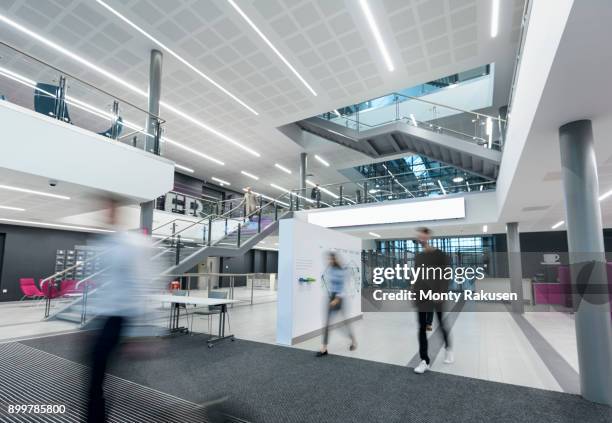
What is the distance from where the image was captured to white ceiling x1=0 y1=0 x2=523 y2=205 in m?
7.05

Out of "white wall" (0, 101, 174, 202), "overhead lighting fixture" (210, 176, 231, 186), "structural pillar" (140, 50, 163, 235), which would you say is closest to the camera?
"white wall" (0, 101, 174, 202)

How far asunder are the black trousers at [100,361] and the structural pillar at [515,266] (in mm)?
11132

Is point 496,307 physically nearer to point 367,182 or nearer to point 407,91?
point 367,182

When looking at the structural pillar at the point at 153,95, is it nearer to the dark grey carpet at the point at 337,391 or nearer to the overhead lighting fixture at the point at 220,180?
the dark grey carpet at the point at 337,391

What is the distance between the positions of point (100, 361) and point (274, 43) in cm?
770

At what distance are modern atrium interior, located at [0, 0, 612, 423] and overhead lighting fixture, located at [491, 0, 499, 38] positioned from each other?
47 millimetres

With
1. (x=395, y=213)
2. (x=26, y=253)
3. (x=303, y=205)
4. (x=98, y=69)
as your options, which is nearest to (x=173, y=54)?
(x=98, y=69)

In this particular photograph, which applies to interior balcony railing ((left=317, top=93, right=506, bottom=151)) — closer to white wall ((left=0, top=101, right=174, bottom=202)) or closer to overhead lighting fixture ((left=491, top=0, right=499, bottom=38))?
overhead lighting fixture ((left=491, top=0, right=499, bottom=38))

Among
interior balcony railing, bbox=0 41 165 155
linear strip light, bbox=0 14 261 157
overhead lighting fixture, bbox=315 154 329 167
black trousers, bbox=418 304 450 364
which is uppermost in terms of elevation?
linear strip light, bbox=0 14 261 157

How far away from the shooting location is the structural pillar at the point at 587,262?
11.4 ft

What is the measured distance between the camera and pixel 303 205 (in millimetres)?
14047

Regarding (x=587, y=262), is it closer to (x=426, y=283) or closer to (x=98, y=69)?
(x=426, y=283)

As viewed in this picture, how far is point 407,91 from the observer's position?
12.7 metres

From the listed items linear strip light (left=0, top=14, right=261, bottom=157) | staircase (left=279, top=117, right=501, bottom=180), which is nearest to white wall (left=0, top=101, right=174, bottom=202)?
linear strip light (left=0, top=14, right=261, bottom=157)
